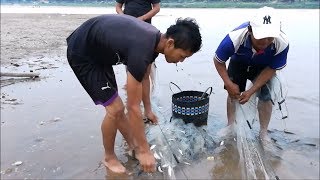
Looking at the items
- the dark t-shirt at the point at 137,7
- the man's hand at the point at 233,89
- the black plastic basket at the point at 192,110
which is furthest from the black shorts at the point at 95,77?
the dark t-shirt at the point at 137,7

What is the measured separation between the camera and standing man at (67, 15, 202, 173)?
8.99 ft

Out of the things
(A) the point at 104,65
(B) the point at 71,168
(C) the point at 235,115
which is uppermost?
(A) the point at 104,65

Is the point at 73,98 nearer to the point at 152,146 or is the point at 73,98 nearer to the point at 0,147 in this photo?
the point at 0,147

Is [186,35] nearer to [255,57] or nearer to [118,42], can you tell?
[118,42]

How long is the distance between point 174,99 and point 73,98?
246cm

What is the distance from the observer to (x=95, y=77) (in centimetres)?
Answer: 325

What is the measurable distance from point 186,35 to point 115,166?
5.33 feet

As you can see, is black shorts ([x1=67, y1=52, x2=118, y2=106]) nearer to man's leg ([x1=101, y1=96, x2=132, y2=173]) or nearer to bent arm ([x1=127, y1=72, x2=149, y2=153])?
man's leg ([x1=101, y1=96, x2=132, y2=173])

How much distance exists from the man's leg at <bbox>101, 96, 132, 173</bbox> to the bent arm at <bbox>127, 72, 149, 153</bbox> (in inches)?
19.7

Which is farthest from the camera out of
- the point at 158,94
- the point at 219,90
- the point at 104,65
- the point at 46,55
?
the point at 46,55

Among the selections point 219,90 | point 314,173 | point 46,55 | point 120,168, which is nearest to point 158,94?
point 219,90

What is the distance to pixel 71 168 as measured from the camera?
147 inches

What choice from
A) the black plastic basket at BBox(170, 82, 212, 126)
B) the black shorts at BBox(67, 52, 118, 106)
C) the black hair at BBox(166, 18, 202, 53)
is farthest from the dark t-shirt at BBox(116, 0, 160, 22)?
the black hair at BBox(166, 18, 202, 53)

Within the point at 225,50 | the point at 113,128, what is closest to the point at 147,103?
the point at 113,128
